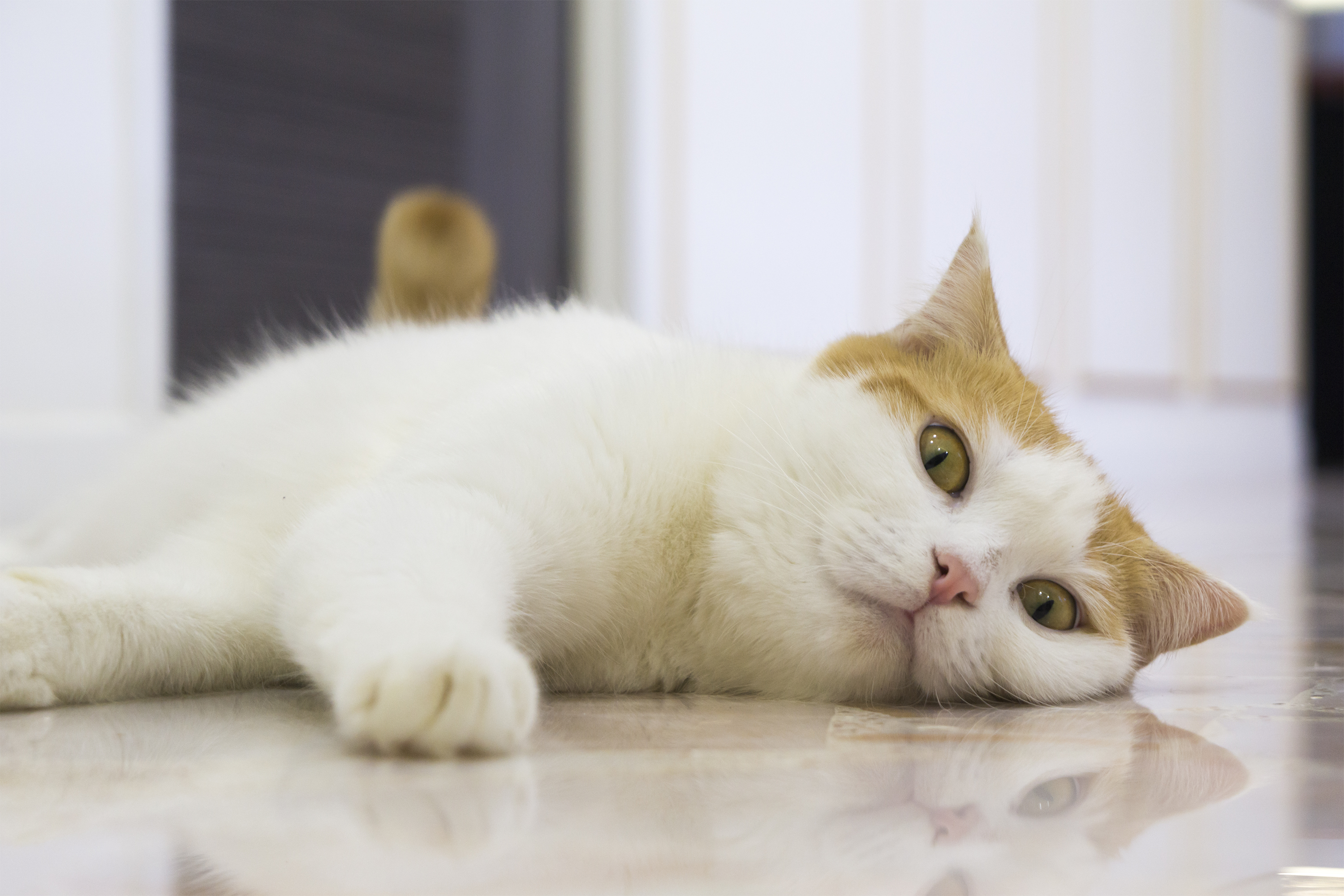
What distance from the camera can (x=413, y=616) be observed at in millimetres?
872

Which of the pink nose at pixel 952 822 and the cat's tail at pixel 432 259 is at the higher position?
the cat's tail at pixel 432 259

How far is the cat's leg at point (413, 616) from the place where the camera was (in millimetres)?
810

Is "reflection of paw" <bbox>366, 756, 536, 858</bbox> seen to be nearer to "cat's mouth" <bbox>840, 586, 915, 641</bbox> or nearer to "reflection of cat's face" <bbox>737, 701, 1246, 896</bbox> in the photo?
"reflection of cat's face" <bbox>737, 701, 1246, 896</bbox>

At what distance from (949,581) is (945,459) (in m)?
0.16

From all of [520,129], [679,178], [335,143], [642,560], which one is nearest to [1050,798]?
[642,560]

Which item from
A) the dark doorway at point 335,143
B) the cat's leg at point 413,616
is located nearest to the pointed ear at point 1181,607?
the cat's leg at point 413,616

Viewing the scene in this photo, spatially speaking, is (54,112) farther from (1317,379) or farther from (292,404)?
(1317,379)

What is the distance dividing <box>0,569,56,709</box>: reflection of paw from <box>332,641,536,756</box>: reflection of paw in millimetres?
388

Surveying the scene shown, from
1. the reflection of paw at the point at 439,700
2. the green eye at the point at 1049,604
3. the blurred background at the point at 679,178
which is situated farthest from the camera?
the blurred background at the point at 679,178

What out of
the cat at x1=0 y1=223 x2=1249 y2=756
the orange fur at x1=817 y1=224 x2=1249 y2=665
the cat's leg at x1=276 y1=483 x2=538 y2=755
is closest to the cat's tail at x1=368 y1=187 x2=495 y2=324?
the cat at x1=0 y1=223 x2=1249 y2=756

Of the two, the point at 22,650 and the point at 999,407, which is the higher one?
the point at 999,407

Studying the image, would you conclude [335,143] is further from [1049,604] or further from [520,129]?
[1049,604]

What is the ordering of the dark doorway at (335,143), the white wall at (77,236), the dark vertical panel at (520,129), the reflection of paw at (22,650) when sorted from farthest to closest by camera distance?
the dark vertical panel at (520,129) < the dark doorway at (335,143) < the white wall at (77,236) < the reflection of paw at (22,650)

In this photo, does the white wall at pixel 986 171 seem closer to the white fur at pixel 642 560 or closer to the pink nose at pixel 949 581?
the white fur at pixel 642 560
